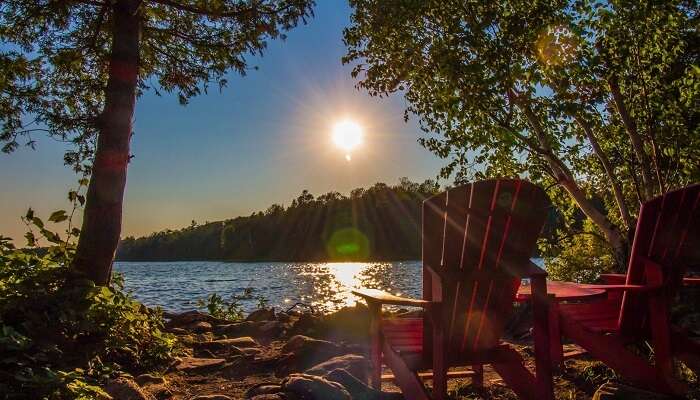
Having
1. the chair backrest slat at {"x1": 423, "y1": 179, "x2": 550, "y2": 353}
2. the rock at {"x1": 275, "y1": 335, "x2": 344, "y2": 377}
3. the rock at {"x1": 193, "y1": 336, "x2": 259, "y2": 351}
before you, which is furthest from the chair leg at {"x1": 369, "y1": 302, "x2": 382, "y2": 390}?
the rock at {"x1": 193, "y1": 336, "x2": 259, "y2": 351}

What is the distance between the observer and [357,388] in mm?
3871

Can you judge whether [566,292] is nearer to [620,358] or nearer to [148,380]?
[620,358]

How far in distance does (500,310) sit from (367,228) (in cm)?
11624

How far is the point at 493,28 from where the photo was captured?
6.40 meters

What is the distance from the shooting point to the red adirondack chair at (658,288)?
309 centimetres

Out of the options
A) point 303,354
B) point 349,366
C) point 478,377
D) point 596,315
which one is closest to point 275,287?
point 303,354

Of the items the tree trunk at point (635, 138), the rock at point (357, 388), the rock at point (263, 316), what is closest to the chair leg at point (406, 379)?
the rock at point (357, 388)

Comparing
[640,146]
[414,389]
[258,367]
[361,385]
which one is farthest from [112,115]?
[640,146]

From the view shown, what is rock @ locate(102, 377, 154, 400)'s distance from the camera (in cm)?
348

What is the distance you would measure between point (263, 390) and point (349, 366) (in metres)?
0.98

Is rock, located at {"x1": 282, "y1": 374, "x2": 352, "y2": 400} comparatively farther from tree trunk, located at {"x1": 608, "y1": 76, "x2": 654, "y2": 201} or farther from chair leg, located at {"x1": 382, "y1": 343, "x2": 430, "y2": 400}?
tree trunk, located at {"x1": 608, "y1": 76, "x2": 654, "y2": 201}

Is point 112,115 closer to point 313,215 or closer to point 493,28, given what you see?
point 493,28

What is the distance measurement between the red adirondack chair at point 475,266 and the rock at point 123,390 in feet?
6.54

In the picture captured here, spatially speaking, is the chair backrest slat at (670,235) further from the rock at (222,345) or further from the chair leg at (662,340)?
the rock at (222,345)
